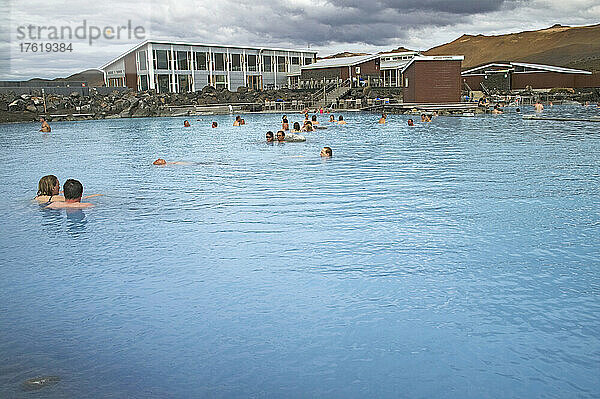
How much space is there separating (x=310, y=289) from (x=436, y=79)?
34.6 m

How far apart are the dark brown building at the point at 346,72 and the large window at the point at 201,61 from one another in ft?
36.1

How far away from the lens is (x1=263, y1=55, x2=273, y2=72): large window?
199ft

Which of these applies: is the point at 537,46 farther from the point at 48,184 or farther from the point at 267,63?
the point at 48,184

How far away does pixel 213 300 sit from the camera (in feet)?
16.1

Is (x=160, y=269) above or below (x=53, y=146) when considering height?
below

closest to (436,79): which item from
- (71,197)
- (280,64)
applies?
(280,64)

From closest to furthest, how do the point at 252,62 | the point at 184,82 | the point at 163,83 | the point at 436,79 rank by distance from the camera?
the point at 436,79 → the point at 163,83 → the point at 184,82 → the point at 252,62

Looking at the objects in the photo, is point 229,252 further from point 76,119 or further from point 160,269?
point 76,119

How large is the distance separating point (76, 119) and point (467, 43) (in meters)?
140

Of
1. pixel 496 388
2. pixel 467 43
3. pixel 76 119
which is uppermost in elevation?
pixel 467 43

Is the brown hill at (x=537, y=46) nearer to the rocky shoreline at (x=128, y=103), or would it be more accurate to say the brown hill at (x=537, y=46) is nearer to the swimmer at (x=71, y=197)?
the rocky shoreline at (x=128, y=103)

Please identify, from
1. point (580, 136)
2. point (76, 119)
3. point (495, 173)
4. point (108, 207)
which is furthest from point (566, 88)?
point (108, 207)

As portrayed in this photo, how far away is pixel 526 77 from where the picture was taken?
56469 mm

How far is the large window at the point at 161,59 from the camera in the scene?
5122 centimetres
